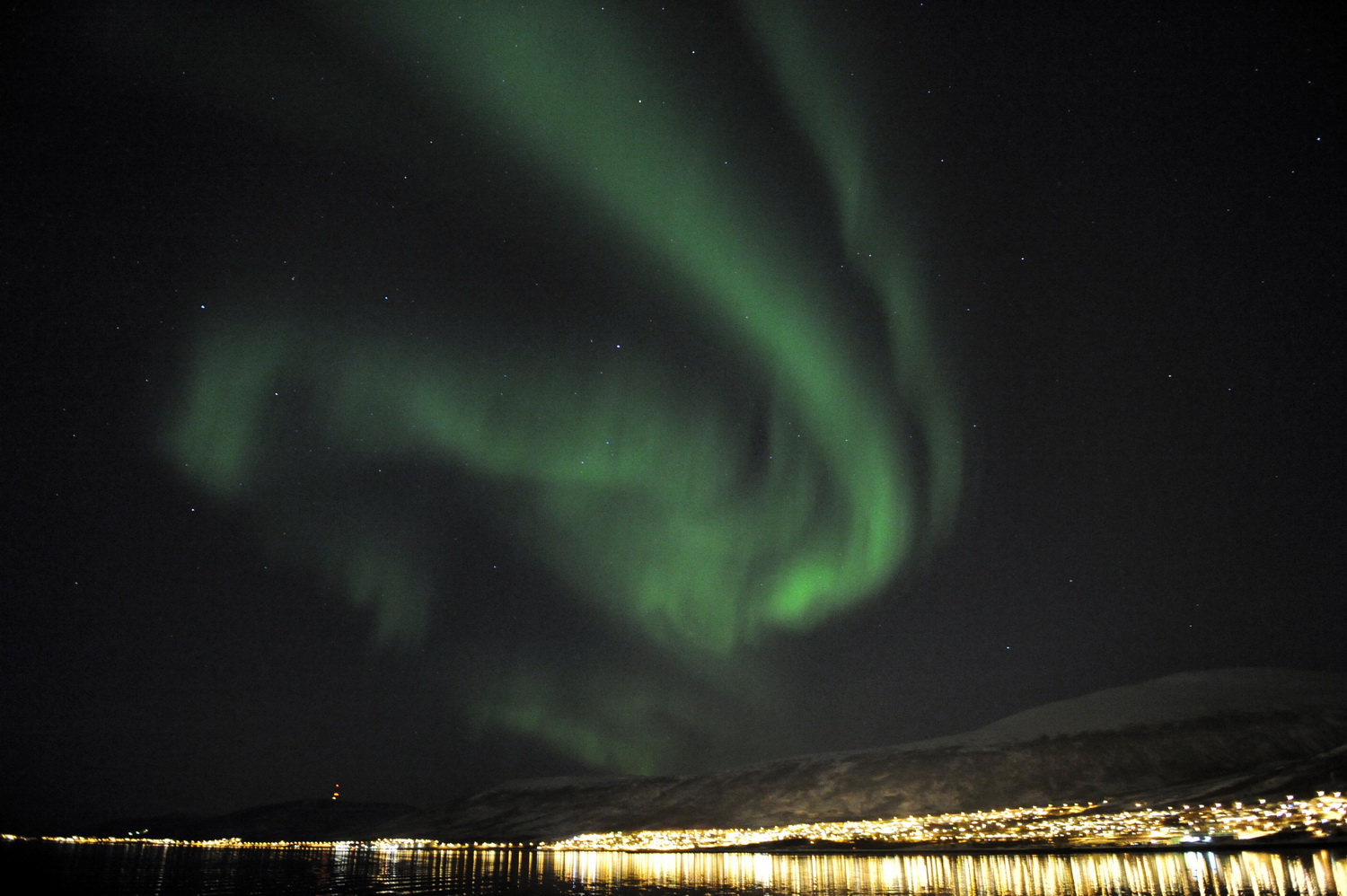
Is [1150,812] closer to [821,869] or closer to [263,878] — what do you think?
[821,869]

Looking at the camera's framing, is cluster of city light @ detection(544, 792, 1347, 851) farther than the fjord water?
Yes

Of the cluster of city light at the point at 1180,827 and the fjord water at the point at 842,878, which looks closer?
the fjord water at the point at 842,878

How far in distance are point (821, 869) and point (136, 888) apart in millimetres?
74511

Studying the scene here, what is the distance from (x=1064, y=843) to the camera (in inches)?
6132

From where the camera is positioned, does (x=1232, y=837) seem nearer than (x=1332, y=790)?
Yes

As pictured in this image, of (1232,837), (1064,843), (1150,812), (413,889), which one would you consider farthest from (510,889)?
(1150,812)

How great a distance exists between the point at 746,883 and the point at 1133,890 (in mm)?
32939

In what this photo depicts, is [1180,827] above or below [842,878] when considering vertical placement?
below

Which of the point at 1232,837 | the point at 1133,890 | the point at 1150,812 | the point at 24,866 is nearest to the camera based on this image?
the point at 1133,890

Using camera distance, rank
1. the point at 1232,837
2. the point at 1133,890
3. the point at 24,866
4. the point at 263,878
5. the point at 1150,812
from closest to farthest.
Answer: the point at 1133,890 → the point at 263,878 → the point at 24,866 → the point at 1232,837 → the point at 1150,812

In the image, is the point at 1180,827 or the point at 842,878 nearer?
the point at 842,878

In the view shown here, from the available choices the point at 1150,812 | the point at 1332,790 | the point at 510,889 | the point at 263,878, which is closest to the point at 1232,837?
the point at 1150,812

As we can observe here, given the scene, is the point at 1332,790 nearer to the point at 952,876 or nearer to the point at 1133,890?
the point at 952,876

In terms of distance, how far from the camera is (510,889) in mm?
74312
